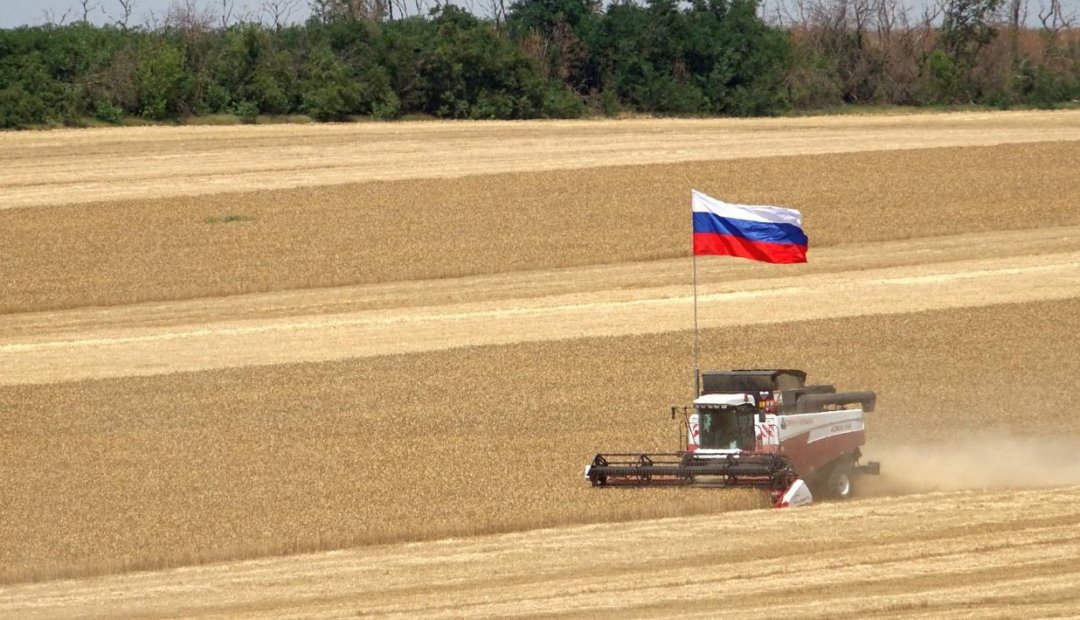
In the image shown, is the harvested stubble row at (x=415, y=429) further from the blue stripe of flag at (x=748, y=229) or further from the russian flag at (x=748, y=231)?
the blue stripe of flag at (x=748, y=229)

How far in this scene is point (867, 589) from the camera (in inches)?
613

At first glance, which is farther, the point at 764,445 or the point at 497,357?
the point at 497,357

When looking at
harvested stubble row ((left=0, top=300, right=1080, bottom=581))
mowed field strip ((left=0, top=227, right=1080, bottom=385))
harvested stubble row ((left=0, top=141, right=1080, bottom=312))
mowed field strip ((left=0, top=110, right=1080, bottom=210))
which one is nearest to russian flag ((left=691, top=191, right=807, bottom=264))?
harvested stubble row ((left=0, top=300, right=1080, bottom=581))

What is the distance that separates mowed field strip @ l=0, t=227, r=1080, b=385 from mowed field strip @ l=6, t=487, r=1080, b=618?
494 inches

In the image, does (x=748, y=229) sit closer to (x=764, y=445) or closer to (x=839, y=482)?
(x=764, y=445)

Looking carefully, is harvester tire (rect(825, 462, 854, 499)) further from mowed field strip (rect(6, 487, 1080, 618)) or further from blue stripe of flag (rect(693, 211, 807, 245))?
blue stripe of flag (rect(693, 211, 807, 245))

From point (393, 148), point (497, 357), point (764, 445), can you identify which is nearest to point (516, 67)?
point (393, 148)

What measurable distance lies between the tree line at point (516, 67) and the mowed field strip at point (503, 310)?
2227 centimetres

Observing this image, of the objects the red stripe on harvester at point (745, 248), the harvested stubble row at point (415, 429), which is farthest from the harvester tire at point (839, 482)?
the red stripe on harvester at point (745, 248)

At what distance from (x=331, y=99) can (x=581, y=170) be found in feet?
43.2

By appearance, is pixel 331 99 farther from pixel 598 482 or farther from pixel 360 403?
pixel 598 482

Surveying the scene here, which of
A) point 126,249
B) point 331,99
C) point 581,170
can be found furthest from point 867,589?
point 331,99

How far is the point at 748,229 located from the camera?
2356cm

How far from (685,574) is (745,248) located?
26.0 feet
